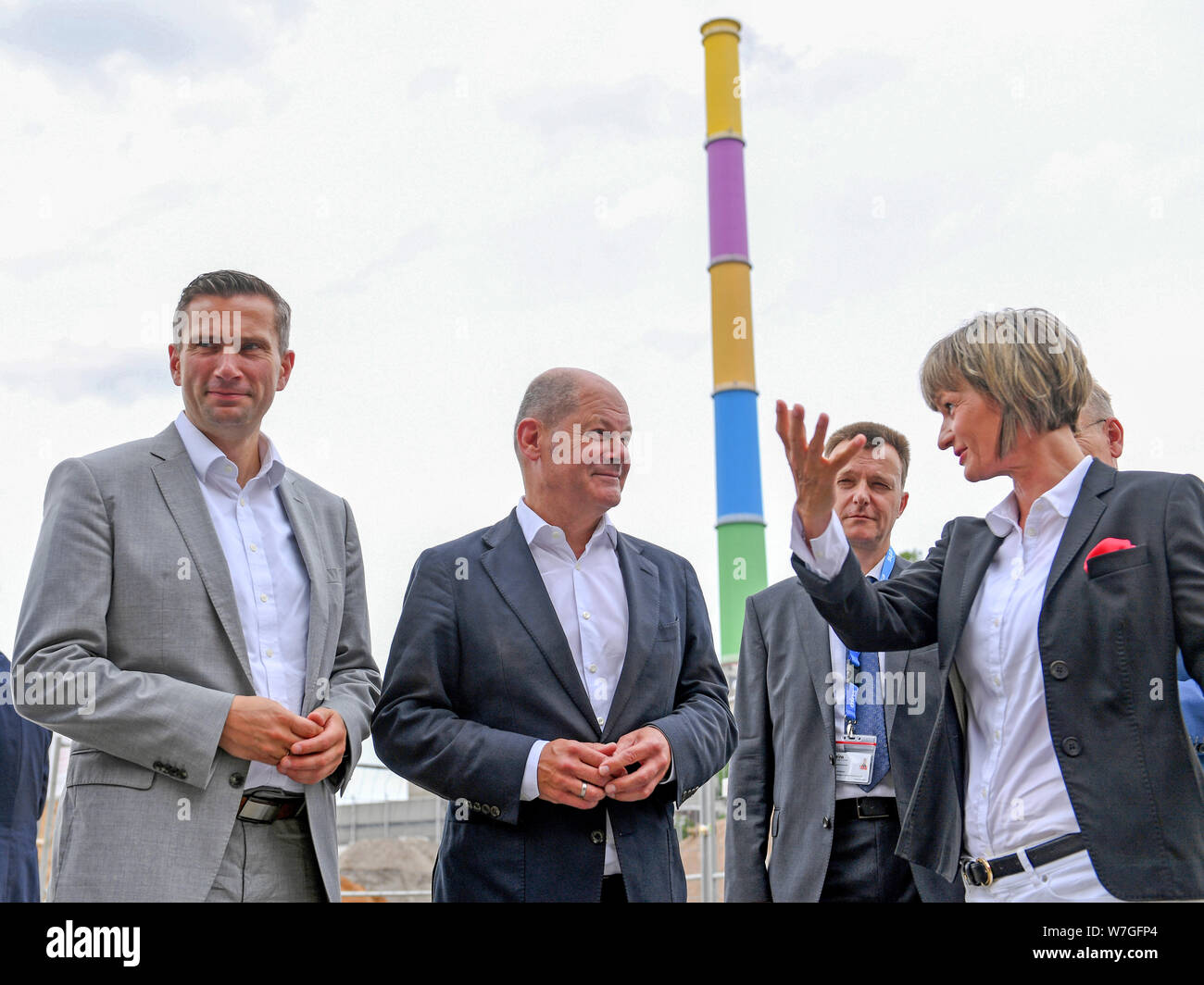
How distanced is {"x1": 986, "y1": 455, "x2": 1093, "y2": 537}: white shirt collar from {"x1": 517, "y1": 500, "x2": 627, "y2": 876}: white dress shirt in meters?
0.93

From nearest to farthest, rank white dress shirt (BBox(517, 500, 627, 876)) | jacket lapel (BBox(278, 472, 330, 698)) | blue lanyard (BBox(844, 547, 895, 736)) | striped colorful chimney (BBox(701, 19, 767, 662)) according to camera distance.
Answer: jacket lapel (BBox(278, 472, 330, 698))
white dress shirt (BBox(517, 500, 627, 876))
blue lanyard (BBox(844, 547, 895, 736))
striped colorful chimney (BBox(701, 19, 767, 662))

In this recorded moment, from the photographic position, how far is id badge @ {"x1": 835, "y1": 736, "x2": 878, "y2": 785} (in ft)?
11.7

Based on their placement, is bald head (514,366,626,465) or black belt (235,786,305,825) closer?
black belt (235,786,305,825)

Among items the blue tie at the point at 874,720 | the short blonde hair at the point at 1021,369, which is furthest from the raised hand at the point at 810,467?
the blue tie at the point at 874,720

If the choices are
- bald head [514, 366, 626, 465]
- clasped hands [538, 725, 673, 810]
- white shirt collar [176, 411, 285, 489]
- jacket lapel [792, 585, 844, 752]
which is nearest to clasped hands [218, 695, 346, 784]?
clasped hands [538, 725, 673, 810]

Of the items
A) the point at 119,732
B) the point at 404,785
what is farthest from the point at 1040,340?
the point at 404,785

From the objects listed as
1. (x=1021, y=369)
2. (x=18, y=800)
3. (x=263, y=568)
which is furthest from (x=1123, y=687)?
(x=18, y=800)

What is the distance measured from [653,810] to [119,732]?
1.21 metres

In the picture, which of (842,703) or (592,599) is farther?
(842,703)

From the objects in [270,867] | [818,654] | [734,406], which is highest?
[734,406]

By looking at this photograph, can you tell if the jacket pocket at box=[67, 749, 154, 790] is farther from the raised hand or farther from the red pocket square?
the red pocket square

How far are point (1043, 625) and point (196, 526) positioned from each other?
184cm

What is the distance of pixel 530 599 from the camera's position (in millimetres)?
2996

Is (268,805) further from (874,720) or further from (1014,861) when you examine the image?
(874,720)
